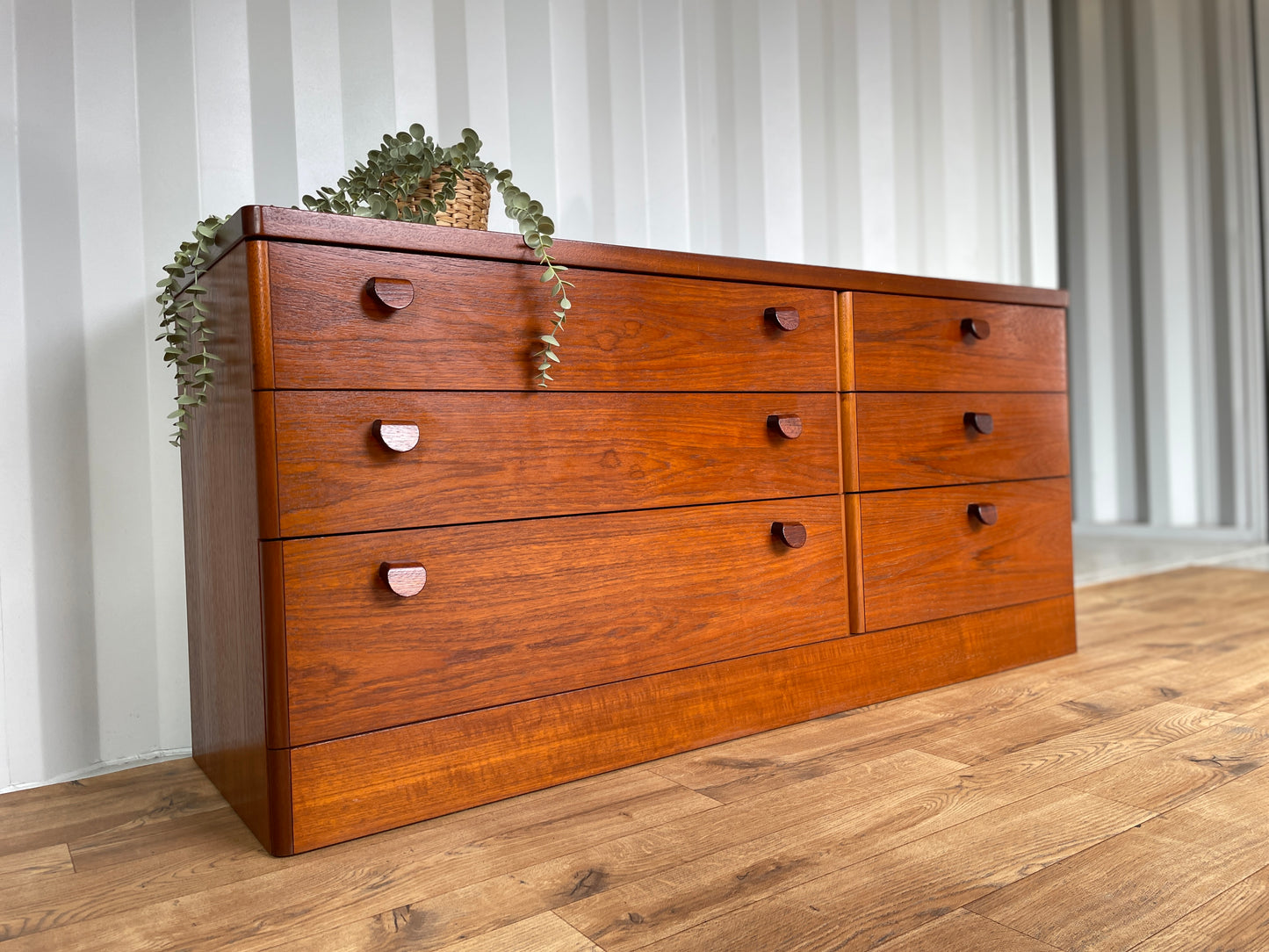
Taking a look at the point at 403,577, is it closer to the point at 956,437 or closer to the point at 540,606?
the point at 540,606

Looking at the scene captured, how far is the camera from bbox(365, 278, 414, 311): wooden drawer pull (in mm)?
1042

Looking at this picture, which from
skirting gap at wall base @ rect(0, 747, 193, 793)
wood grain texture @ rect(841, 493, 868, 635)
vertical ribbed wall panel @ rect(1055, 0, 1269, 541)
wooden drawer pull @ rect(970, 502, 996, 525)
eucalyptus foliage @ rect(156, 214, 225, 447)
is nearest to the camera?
eucalyptus foliage @ rect(156, 214, 225, 447)

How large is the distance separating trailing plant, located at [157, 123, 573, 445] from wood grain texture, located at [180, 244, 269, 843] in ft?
0.12

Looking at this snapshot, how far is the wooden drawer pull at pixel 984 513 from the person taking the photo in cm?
162

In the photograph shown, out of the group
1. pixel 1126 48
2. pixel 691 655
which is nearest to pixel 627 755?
pixel 691 655

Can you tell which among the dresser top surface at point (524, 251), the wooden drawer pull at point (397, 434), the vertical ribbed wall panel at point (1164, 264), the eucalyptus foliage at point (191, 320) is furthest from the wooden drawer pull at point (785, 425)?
the vertical ribbed wall panel at point (1164, 264)

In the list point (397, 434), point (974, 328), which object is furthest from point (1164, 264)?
point (397, 434)

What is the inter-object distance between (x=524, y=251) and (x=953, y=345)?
84 cm

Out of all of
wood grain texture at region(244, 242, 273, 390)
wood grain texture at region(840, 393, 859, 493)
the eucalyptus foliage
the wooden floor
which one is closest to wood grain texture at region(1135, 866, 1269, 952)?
the wooden floor

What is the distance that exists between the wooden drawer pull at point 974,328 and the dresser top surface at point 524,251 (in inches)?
1.6

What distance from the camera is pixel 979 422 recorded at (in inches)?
64.1

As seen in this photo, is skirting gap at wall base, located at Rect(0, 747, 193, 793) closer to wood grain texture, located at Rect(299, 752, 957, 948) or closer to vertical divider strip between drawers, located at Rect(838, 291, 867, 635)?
wood grain texture, located at Rect(299, 752, 957, 948)

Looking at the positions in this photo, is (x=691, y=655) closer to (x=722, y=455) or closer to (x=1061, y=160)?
(x=722, y=455)

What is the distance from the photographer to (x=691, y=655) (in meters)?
1.30
